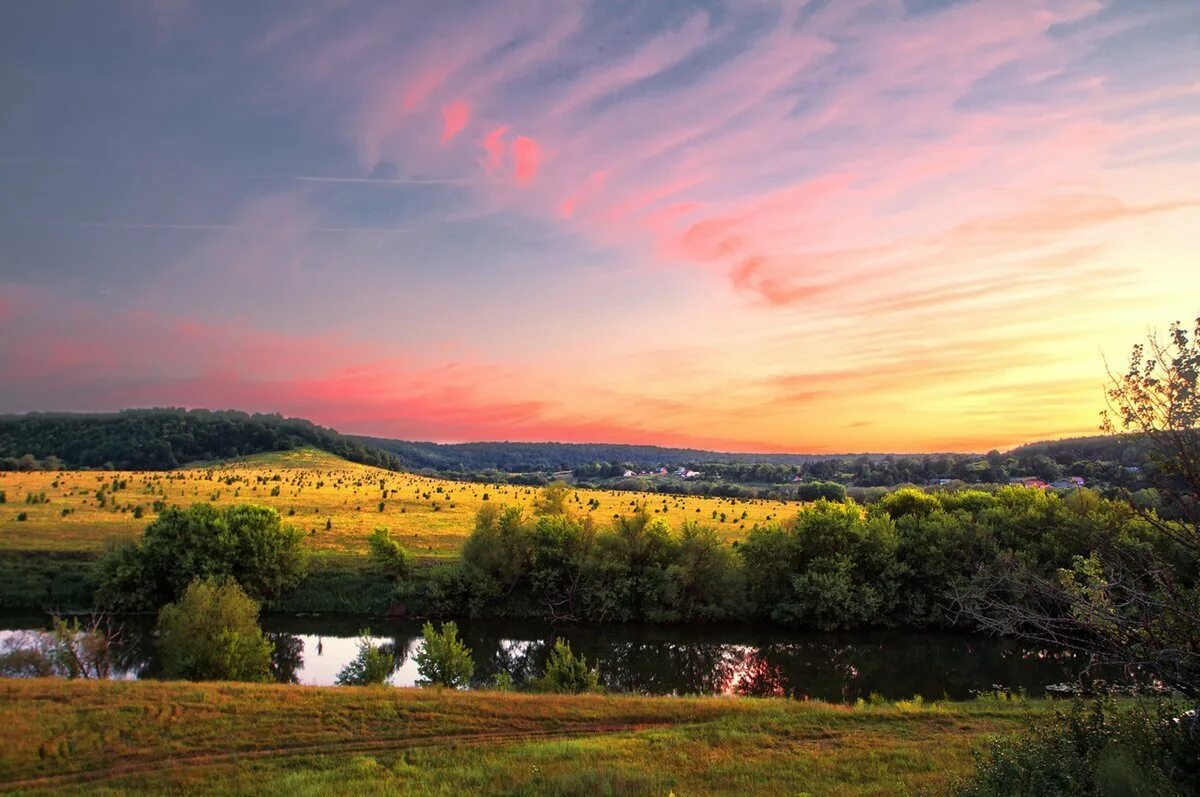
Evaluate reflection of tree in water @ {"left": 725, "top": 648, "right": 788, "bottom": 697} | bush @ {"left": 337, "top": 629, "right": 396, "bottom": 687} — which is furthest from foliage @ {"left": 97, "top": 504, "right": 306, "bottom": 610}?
reflection of tree in water @ {"left": 725, "top": 648, "right": 788, "bottom": 697}

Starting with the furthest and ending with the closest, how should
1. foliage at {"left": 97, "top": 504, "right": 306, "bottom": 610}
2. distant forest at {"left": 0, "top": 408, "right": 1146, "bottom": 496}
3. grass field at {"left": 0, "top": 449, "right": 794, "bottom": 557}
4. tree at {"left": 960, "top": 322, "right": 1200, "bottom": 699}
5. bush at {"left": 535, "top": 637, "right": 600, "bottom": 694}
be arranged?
distant forest at {"left": 0, "top": 408, "right": 1146, "bottom": 496} → grass field at {"left": 0, "top": 449, "right": 794, "bottom": 557} → foliage at {"left": 97, "top": 504, "right": 306, "bottom": 610} → bush at {"left": 535, "top": 637, "right": 600, "bottom": 694} → tree at {"left": 960, "top": 322, "right": 1200, "bottom": 699}

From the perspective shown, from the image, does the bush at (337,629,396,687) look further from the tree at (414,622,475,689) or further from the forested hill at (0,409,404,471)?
the forested hill at (0,409,404,471)

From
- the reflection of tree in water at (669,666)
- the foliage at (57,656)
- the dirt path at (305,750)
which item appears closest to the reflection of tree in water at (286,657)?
the foliage at (57,656)

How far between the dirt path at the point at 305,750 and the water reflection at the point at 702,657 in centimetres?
1622

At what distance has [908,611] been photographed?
50.8m

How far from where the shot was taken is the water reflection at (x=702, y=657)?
36844 mm

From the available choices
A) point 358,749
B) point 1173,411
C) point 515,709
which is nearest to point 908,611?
point 515,709

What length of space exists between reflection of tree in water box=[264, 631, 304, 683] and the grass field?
14993mm

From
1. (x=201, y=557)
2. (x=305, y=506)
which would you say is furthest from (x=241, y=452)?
(x=201, y=557)

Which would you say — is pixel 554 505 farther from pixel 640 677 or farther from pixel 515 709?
pixel 515 709

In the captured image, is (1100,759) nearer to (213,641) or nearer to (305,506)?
(213,641)

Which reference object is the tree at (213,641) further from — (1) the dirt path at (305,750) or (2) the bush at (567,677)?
(2) the bush at (567,677)

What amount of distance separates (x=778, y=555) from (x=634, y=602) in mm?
12647

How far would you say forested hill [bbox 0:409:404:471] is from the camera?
436 feet
